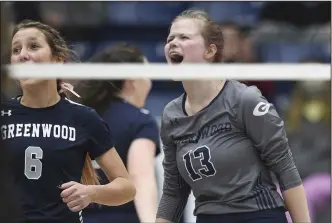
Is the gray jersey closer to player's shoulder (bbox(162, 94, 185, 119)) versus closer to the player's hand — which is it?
player's shoulder (bbox(162, 94, 185, 119))

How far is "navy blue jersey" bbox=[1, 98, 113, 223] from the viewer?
10.9ft

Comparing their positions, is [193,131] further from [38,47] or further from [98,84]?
[98,84]

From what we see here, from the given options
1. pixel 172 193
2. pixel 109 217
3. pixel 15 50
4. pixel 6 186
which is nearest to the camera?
pixel 6 186

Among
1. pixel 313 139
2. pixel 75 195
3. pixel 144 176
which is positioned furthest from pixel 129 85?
pixel 313 139

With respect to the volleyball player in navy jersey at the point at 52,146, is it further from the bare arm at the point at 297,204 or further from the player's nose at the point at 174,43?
the bare arm at the point at 297,204

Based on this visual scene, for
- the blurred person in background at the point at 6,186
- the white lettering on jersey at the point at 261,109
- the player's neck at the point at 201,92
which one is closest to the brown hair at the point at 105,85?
the player's neck at the point at 201,92

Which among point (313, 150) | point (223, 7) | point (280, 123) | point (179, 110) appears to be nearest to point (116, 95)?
point (179, 110)

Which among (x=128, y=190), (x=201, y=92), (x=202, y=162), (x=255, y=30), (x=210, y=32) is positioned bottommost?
(x=128, y=190)

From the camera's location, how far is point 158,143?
4.65 m

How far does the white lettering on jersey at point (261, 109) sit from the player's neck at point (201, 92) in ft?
0.65

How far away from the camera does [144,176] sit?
4551 millimetres

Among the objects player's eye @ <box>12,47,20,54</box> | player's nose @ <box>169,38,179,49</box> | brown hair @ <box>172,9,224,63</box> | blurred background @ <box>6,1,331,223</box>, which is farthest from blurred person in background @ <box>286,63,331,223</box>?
player's eye @ <box>12,47,20,54</box>

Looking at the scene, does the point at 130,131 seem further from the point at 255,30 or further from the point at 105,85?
the point at 255,30

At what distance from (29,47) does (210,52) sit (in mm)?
736
